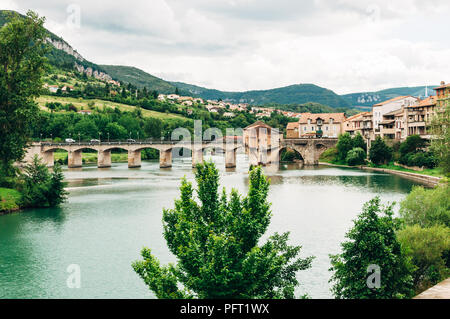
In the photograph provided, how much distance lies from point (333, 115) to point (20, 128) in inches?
3165

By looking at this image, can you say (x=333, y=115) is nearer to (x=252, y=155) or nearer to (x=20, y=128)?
(x=252, y=155)

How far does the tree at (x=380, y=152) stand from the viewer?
7204cm

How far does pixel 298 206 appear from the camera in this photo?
40406 mm

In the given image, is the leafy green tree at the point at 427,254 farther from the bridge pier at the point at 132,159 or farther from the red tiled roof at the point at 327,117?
the red tiled roof at the point at 327,117

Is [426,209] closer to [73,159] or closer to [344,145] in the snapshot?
[344,145]

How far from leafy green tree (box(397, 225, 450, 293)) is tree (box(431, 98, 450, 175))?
68.3ft

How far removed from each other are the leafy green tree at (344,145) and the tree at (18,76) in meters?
57.9

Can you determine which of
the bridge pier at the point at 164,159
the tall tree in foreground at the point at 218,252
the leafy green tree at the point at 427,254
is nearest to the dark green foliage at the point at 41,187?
the tall tree in foreground at the point at 218,252

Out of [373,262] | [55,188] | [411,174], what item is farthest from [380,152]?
[373,262]

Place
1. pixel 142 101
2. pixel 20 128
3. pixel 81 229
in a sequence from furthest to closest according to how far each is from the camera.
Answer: pixel 142 101 < pixel 20 128 < pixel 81 229

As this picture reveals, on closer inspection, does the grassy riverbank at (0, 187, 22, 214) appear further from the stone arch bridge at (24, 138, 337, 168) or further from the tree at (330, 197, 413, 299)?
the stone arch bridge at (24, 138, 337, 168)

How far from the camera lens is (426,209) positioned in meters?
23.1
